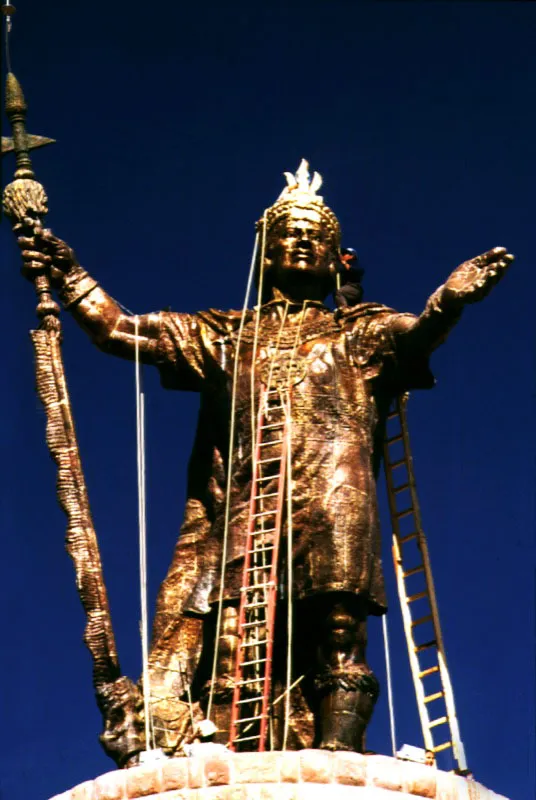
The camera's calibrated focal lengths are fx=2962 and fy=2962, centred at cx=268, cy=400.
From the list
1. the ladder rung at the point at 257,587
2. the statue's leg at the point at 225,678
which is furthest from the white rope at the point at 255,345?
the statue's leg at the point at 225,678

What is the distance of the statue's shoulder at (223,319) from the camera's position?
20.3 m

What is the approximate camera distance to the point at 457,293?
19500 mm

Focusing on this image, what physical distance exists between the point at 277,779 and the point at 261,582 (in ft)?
5.73

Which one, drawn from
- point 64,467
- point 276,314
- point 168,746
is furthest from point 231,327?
point 168,746

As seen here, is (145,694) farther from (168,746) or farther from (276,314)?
(276,314)

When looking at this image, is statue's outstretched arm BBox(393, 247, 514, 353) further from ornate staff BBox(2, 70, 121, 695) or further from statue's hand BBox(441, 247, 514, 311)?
ornate staff BBox(2, 70, 121, 695)

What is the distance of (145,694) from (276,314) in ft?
9.75

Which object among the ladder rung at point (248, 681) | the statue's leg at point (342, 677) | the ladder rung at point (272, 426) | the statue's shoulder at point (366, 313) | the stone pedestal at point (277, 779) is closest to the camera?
the stone pedestal at point (277, 779)

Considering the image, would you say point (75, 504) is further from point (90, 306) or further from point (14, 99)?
point (14, 99)

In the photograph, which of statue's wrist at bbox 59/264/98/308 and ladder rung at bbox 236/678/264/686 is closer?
ladder rung at bbox 236/678/264/686

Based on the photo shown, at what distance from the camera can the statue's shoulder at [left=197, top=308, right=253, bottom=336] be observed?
2033 centimetres

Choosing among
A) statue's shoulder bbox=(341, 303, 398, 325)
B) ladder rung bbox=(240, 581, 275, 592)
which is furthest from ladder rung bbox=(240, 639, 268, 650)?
statue's shoulder bbox=(341, 303, 398, 325)

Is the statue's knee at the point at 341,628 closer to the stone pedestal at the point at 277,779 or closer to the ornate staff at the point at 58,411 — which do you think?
the stone pedestal at the point at 277,779

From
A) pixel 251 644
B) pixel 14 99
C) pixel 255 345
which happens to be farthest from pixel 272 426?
pixel 14 99
